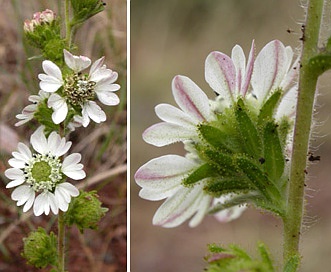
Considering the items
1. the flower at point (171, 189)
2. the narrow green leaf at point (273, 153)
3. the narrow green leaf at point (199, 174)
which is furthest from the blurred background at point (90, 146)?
the narrow green leaf at point (273, 153)

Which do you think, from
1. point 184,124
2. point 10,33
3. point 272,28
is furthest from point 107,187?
point 272,28

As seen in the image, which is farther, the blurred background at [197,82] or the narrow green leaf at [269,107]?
the blurred background at [197,82]

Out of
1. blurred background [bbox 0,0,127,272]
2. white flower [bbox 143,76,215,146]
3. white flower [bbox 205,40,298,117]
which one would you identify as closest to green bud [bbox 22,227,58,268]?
white flower [bbox 143,76,215,146]

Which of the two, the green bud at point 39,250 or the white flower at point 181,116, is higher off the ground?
the white flower at point 181,116

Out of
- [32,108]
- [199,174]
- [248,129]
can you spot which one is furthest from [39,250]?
[248,129]

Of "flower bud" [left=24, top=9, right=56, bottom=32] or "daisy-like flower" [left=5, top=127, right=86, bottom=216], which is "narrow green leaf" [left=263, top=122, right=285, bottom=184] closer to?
"daisy-like flower" [left=5, top=127, right=86, bottom=216]

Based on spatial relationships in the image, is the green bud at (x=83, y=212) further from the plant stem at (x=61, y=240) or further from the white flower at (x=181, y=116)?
the white flower at (x=181, y=116)

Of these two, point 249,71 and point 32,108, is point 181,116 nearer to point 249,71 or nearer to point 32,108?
point 249,71

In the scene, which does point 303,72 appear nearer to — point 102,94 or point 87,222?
point 102,94
